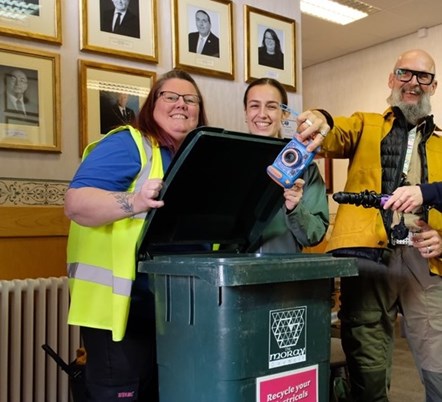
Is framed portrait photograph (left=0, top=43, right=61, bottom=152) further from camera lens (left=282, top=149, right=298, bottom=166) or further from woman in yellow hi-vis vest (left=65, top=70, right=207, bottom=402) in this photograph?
camera lens (left=282, top=149, right=298, bottom=166)

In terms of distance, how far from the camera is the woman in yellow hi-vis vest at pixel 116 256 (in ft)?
4.73

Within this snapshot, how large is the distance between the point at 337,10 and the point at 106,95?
2.88 m

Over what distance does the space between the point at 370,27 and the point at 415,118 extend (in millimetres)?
3415

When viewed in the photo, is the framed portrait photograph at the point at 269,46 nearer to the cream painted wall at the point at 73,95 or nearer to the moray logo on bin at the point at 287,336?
the cream painted wall at the point at 73,95

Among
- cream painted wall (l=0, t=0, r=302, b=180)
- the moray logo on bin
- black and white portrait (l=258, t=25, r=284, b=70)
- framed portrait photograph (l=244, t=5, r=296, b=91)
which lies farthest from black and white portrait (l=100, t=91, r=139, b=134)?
A: the moray logo on bin

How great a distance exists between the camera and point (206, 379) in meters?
1.29

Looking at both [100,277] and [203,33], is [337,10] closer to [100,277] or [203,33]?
[203,33]

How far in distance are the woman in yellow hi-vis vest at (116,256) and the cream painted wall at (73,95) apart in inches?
37.1

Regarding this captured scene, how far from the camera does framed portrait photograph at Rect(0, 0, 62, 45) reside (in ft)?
7.73

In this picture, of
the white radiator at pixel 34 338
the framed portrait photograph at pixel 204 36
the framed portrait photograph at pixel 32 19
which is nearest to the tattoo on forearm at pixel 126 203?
the white radiator at pixel 34 338

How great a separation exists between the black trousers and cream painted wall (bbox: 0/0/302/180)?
3.66 feet

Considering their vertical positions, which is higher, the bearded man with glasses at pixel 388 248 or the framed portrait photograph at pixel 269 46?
the framed portrait photograph at pixel 269 46

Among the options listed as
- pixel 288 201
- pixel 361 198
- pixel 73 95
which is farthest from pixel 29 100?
pixel 361 198

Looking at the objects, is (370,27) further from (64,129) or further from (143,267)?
(143,267)
